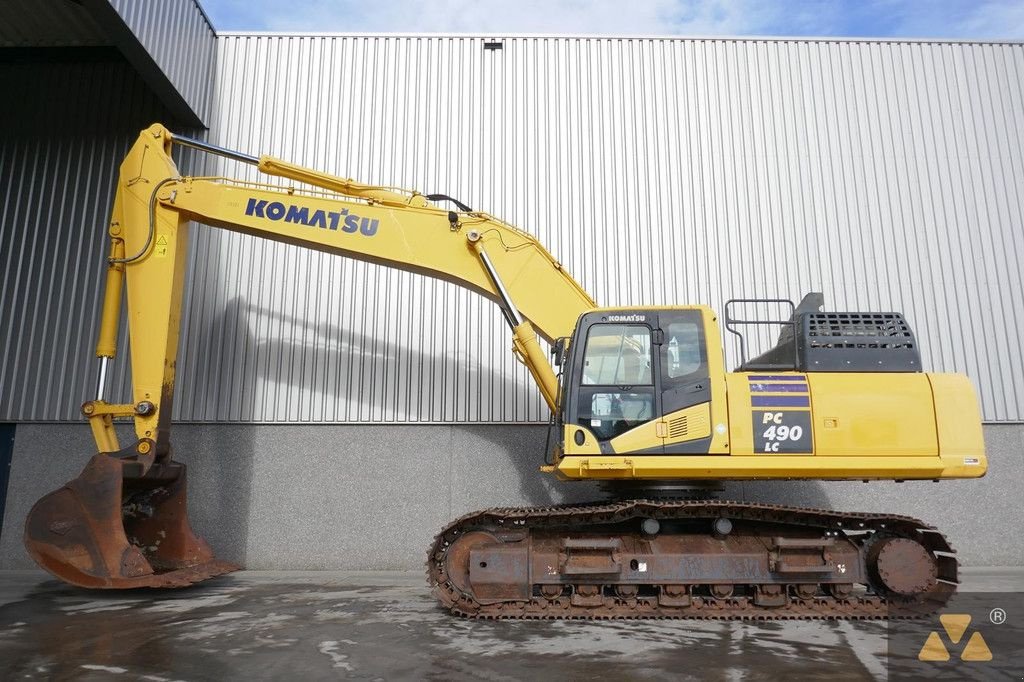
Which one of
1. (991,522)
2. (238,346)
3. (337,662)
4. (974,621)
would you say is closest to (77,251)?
(238,346)

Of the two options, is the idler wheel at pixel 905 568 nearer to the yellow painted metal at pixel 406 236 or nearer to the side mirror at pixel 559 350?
the side mirror at pixel 559 350

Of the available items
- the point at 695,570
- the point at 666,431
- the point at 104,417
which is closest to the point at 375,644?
the point at 695,570

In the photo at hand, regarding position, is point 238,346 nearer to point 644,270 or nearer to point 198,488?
point 198,488

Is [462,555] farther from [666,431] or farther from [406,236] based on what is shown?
[406,236]

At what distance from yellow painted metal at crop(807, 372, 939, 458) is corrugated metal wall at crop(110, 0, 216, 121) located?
32.3 ft

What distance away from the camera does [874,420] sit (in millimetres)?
6609

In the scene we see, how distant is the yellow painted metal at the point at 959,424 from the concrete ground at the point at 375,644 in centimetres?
182

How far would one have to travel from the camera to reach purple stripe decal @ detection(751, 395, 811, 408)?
6.62 metres

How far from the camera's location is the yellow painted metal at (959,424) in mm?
6562

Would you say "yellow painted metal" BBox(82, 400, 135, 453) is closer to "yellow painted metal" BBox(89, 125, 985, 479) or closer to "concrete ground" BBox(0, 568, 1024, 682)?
"yellow painted metal" BBox(89, 125, 985, 479)

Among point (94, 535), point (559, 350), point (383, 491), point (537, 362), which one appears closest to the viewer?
point (94, 535)

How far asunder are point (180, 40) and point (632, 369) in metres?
8.79

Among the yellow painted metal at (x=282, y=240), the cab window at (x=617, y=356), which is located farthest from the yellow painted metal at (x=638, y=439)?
the yellow painted metal at (x=282, y=240)

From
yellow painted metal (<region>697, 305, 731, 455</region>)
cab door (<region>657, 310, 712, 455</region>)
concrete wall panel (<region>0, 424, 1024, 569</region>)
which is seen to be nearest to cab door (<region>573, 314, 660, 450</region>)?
cab door (<region>657, 310, 712, 455</region>)
